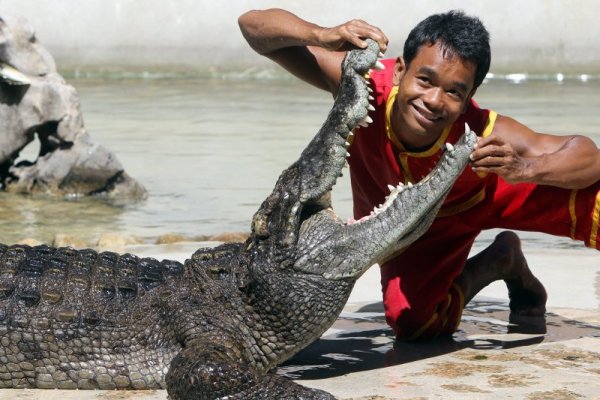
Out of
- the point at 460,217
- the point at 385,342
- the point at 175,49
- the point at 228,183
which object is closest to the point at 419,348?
the point at 385,342

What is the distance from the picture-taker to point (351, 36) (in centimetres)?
385

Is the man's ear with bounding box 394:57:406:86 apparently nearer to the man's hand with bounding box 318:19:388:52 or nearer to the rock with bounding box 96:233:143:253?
the man's hand with bounding box 318:19:388:52

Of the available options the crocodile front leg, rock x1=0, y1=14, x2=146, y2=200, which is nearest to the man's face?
the crocodile front leg

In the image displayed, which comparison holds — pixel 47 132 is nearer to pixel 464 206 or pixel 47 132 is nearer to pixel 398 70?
pixel 398 70

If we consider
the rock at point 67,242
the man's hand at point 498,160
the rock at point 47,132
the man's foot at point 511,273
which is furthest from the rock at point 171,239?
the man's hand at point 498,160

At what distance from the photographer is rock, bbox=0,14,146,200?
325 inches

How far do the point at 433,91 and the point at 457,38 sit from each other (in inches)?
7.8

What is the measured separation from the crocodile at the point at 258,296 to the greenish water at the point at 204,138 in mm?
3083

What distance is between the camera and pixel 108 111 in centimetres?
1347

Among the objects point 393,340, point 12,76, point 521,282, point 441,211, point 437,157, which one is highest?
point 12,76

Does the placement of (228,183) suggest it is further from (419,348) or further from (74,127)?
(419,348)

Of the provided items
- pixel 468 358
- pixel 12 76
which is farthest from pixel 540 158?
pixel 12 76

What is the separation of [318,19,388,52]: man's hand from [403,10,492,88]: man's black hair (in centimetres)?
17

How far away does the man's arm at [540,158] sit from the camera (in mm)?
3748
